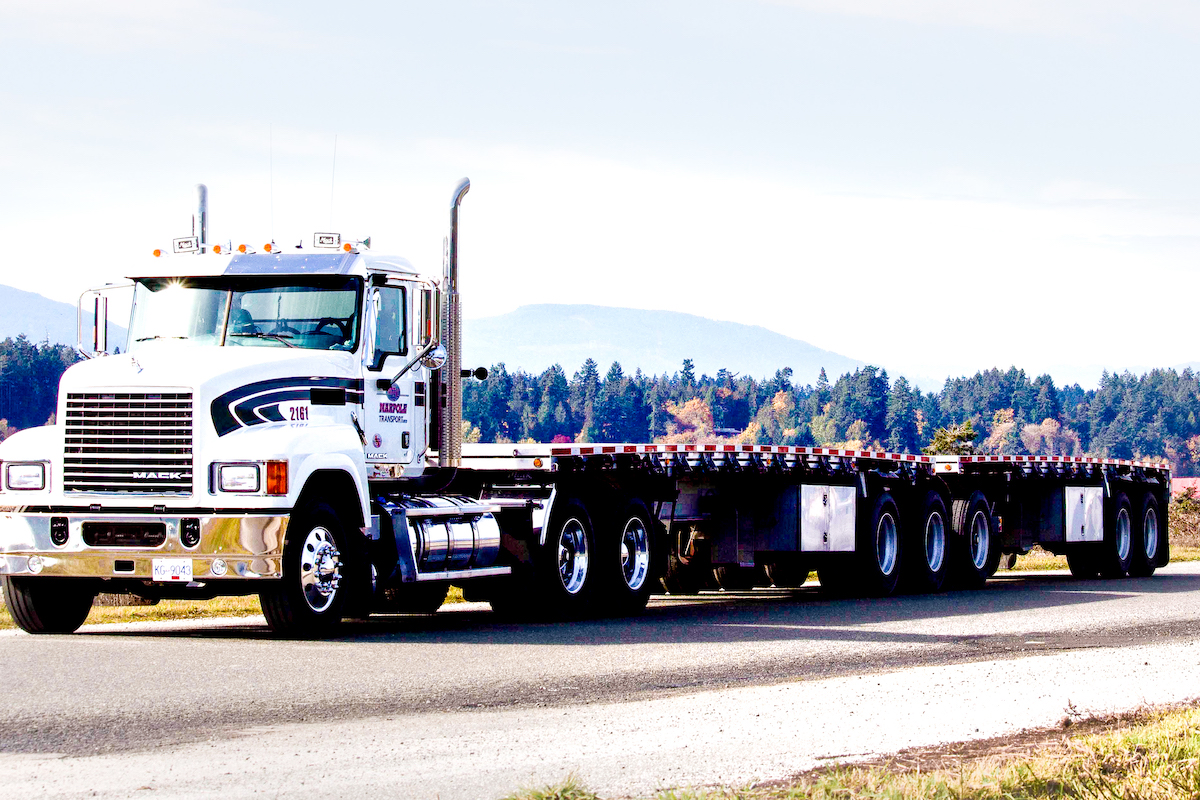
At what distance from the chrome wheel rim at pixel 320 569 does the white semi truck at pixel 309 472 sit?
20 mm

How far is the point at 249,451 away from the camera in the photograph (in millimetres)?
13859

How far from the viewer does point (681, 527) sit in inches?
827

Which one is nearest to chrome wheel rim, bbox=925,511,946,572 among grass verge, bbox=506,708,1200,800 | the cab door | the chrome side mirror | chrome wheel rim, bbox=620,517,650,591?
chrome wheel rim, bbox=620,517,650,591

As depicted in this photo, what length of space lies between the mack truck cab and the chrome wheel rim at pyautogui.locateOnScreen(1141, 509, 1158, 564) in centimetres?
1801

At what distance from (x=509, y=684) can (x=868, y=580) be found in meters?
11.9

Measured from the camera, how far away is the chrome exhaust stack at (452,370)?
16.9 metres

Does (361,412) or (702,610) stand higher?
(361,412)

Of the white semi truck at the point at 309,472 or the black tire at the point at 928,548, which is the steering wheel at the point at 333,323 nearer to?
the white semi truck at the point at 309,472

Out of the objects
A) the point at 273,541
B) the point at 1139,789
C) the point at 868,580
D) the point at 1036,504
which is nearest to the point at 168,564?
the point at 273,541

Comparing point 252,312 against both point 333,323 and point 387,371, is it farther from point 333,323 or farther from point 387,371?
point 387,371

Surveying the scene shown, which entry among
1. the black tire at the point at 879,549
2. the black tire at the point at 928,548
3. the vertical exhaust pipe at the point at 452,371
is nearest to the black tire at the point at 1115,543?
the black tire at the point at 928,548

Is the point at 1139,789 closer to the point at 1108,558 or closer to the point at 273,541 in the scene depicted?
the point at 273,541

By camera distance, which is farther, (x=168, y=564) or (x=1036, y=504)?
(x=1036, y=504)

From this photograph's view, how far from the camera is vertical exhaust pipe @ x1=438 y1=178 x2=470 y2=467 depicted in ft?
55.4
